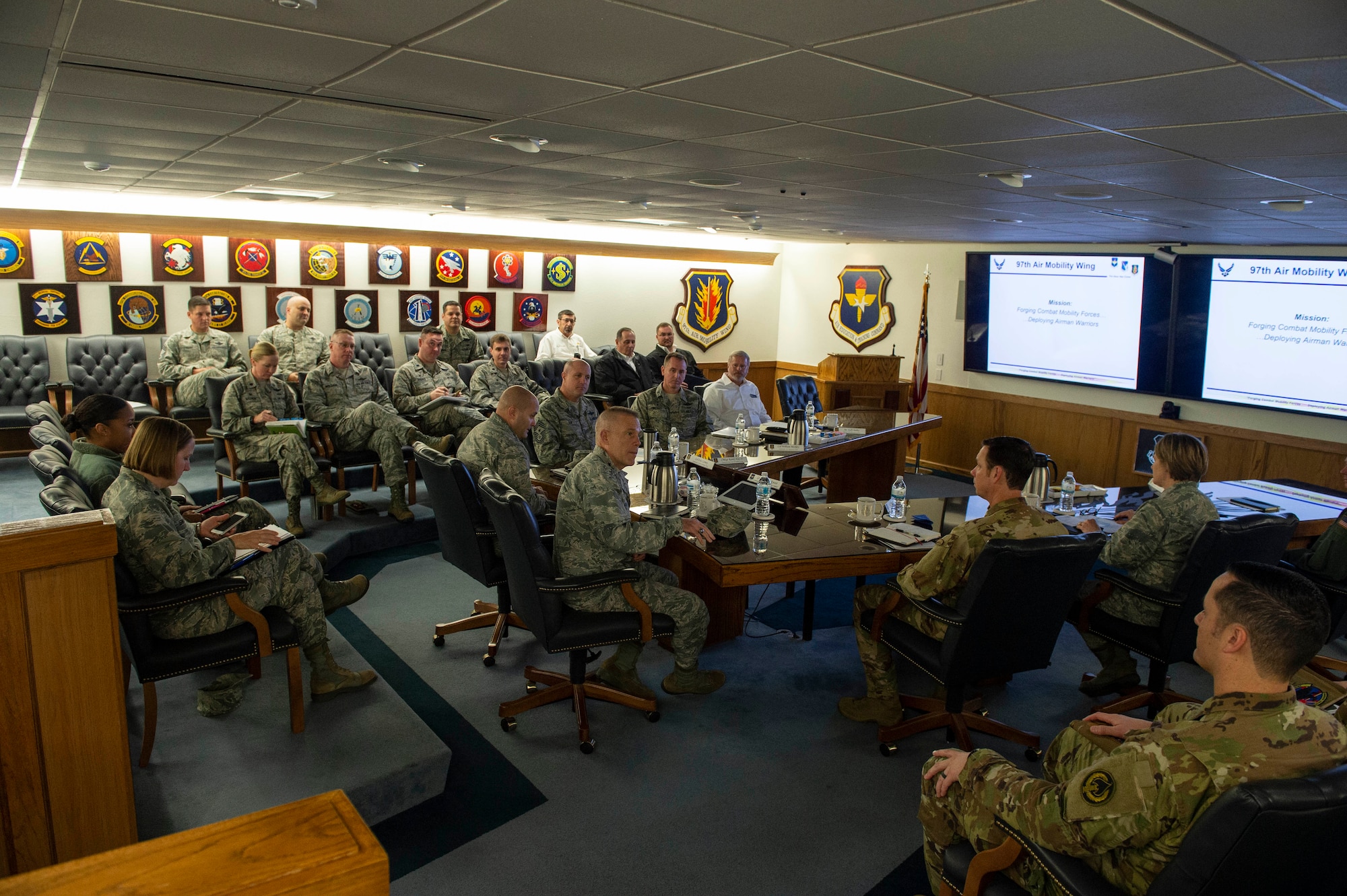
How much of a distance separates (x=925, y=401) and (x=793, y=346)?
271cm

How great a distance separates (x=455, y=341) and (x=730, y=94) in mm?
6265

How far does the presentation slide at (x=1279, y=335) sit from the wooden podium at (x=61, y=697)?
8.02 meters

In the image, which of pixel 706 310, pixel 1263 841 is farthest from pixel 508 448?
pixel 706 310

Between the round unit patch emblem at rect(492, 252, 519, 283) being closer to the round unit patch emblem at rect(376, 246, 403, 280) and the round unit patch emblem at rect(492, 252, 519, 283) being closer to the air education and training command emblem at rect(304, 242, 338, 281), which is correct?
the round unit patch emblem at rect(376, 246, 403, 280)

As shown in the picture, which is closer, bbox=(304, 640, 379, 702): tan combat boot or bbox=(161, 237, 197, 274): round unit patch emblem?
bbox=(304, 640, 379, 702): tan combat boot

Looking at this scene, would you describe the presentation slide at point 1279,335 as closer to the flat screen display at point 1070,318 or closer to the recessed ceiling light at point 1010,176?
the flat screen display at point 1070,318

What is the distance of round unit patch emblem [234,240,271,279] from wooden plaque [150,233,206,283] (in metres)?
0.31

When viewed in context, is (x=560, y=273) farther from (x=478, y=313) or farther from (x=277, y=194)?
(x=277, y=194)

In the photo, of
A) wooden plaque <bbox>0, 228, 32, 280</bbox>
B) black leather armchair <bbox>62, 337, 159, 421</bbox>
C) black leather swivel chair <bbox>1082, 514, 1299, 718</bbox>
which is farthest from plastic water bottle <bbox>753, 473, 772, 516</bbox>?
wooden plaque <bbox>0, 228, 32, 280</bbox>

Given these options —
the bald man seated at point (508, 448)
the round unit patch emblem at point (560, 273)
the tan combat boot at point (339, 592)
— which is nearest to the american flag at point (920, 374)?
the round unit patch emblem at point (560, 273)

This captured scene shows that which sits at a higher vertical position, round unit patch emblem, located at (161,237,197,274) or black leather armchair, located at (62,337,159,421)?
round unit patch emblem, located at (161,237,197,274)

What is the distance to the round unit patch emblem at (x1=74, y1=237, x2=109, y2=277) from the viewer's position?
24.1 feet

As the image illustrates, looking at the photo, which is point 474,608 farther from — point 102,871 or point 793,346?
point 793,346

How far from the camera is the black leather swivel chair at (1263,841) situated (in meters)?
1.61
